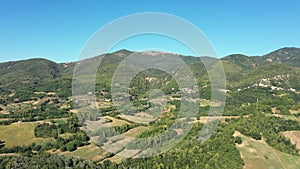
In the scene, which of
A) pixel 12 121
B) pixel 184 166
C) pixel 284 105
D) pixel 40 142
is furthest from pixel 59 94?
pixel 184 166

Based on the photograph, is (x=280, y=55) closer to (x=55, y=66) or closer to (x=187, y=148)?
(x=55, y=66)

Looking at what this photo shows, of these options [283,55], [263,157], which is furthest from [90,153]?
[283,55]

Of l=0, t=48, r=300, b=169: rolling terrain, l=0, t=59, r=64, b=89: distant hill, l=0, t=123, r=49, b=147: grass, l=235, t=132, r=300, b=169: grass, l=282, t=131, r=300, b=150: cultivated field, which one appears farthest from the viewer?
l=0, t=59, r=64, b=89: distant hill

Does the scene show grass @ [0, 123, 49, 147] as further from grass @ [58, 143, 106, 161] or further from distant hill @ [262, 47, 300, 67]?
distant hill @ [262, 47, 300, 67]

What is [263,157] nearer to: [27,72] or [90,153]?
[90,153]

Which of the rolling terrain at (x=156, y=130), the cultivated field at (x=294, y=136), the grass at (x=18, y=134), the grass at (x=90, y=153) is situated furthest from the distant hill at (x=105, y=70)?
the cultivated field at (x=294, y=136)

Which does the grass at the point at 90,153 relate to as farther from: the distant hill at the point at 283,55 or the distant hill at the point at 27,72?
the distant hill at the point at 283,55

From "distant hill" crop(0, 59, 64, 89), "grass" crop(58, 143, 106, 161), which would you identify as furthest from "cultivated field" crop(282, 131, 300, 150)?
"distant hill" crop(0, 59, 64, 89)

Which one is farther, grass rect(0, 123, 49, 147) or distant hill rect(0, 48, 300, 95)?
distant hill rect(0, 48, 300, 95)
